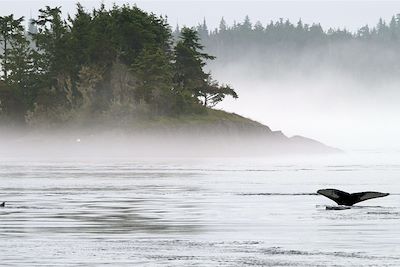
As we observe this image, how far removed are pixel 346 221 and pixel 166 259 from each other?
491 inches

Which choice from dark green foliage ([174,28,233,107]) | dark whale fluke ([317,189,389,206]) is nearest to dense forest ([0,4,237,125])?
dark green foliage ([174,28,233,107])

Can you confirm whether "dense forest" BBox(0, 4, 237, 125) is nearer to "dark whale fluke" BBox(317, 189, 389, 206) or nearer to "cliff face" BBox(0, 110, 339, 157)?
"cliff face" BBox(0, 110, 339, 157)

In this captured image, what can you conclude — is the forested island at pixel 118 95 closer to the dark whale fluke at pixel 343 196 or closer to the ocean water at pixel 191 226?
the ocean water at pixel 191 226

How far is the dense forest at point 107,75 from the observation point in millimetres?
172375

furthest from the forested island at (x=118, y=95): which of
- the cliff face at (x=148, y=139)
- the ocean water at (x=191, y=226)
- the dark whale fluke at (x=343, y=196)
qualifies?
the dark whale fluke at (x=343, y=196)

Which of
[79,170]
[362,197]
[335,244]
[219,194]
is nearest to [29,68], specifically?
[79,170]

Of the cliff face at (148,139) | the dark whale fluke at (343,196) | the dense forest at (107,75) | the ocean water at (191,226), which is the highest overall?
the dense forest at (107,75)

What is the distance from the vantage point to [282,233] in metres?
38.6

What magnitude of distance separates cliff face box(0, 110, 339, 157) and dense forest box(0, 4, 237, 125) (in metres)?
2.30

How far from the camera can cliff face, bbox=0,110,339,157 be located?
164750 mm

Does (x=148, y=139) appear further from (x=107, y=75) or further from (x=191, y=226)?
(x=191, y=226)

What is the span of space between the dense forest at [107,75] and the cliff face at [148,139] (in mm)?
2299

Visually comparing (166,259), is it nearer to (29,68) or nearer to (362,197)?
(362,197)

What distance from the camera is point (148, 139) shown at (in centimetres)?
16550
